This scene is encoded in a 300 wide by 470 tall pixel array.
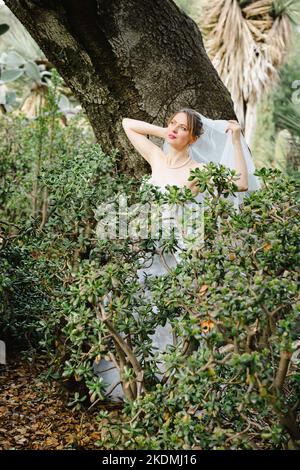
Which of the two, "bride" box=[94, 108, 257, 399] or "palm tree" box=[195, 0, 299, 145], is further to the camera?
"palm tree" box=[195, 0, 299, 145]

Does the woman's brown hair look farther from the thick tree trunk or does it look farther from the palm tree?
the palm tree

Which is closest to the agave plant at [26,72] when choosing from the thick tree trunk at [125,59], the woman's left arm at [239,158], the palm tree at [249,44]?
the palm tree at [249,44]

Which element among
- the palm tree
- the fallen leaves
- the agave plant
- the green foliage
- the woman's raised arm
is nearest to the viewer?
the green foliage

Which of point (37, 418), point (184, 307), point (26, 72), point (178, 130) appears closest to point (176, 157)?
point (178, 130)

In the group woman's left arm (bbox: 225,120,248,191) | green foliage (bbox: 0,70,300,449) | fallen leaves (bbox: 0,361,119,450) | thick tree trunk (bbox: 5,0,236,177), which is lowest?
fallen leaves (bbox: 0,361,119,450)

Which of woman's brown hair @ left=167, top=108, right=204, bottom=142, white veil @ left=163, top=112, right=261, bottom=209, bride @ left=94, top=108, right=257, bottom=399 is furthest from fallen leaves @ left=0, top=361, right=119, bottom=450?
woman's brown hair @ left=167, top=108, right=204, bottom=142

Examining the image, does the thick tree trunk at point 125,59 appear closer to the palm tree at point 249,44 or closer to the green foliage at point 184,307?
the green foliage at point 184,307

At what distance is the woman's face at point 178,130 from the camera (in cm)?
421

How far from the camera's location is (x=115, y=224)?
352 cm

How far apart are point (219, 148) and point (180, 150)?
279 mm

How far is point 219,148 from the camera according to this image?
4.36 metres

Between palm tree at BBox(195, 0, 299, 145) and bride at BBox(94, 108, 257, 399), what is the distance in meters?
6.85

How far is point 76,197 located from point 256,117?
797cm

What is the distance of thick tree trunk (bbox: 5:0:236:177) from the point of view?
14.0ft
